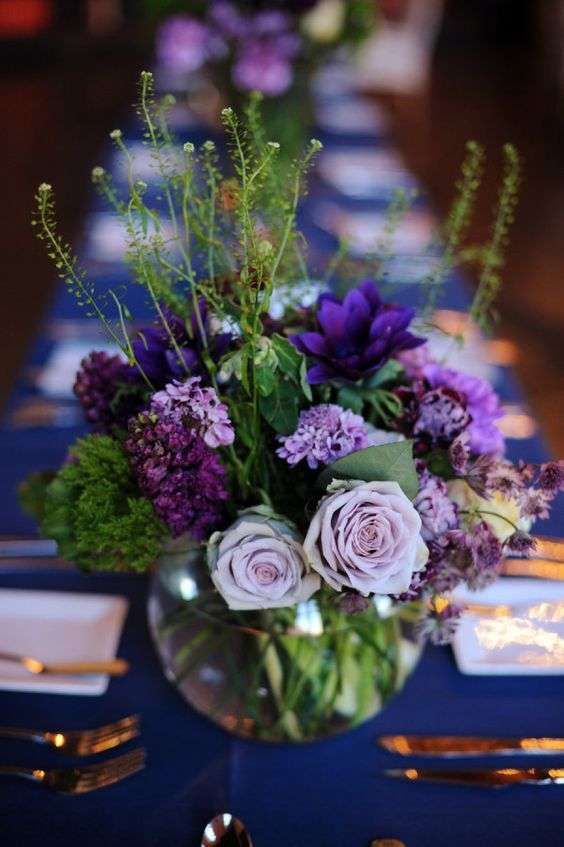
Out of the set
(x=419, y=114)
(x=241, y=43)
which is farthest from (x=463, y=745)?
(x=419, y=114)

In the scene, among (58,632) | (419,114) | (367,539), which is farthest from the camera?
(419,114)

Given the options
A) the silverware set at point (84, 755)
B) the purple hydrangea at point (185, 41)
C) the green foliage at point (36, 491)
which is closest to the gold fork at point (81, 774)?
the silverware set at point (84, 755)

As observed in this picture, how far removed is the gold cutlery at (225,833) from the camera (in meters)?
0.69

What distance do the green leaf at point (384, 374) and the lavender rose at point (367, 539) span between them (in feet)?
0.48

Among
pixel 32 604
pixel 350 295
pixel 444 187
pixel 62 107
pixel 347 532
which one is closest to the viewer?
pixel 347 532

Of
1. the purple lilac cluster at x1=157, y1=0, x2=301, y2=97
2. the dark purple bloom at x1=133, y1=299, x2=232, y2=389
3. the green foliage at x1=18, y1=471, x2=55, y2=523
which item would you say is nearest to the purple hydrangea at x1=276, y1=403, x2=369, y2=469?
the dark purple bloom at x1=133, y1=299, x2=232, y2=389

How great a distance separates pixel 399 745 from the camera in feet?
2.59

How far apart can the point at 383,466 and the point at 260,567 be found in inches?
4.7

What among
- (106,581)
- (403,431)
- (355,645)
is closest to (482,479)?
(403,431)

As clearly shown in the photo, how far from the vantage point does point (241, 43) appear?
6.76ft

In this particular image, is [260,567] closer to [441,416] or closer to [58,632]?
[441,416]

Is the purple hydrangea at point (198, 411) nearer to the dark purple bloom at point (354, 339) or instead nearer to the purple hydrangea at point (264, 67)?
the dark purple bloom at point (354, 339)

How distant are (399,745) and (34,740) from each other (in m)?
0.35

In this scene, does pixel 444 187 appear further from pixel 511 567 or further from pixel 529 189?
pixel 511 567
